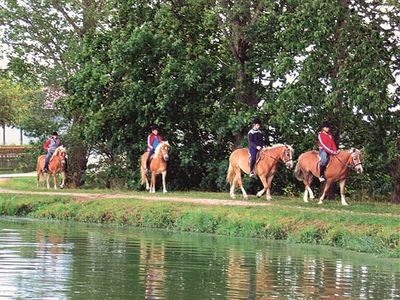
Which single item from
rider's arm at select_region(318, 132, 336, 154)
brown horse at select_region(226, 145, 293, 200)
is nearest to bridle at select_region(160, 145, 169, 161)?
brown horse at select_region(226, 145, 293, 200)

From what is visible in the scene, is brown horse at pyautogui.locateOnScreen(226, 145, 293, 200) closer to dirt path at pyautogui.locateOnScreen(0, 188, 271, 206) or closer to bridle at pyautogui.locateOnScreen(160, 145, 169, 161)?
dirt path at pyautogui.locateOnScreen(0, 188, 271, 206)

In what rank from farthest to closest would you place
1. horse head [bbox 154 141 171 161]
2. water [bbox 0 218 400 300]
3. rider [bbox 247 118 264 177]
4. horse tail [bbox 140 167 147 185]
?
horse tail [bbox 140 167 147 185]
horse head [bbox 154 141 171 161]
rider [bbox 247 118 264 177]
water [bbox 0 218 400 300]

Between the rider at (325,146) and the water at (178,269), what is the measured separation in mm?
6480

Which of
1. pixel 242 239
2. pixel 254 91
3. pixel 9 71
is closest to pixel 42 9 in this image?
pixel 9 71

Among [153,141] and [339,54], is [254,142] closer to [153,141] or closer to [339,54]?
[339,54]

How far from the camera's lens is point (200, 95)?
116 feet

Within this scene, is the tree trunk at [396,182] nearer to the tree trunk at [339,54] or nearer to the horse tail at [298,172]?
the tree trunk at [339,54]

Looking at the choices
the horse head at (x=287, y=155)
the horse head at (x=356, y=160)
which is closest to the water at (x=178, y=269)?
the horse head at (x=356, y=160)

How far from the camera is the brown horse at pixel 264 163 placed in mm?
29219

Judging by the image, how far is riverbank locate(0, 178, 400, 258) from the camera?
21328 mm

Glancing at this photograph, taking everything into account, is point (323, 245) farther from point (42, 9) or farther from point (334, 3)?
point (42, 9)

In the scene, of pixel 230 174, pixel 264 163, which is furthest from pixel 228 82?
pixel 264 163

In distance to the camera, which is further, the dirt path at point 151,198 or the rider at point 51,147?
the rider at point 51,147

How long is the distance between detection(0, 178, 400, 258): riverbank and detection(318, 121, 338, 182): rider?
1.28 metres
